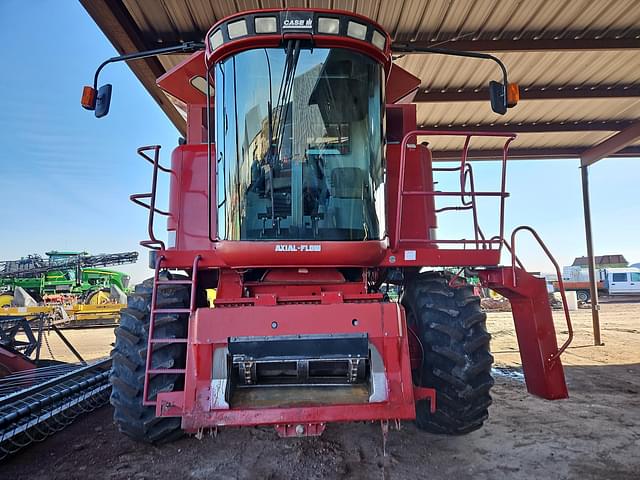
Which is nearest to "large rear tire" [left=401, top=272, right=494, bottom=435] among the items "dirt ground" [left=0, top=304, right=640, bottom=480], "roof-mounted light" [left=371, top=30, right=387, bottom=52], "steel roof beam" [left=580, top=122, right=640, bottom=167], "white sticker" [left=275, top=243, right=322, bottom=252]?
"dirt ground" [left=0, top=304, right=640, bottom=480]

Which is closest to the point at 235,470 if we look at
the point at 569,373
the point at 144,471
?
the point at 144,471

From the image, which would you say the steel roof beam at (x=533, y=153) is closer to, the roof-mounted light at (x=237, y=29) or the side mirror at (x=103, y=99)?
the roof-mounted light at (x=237, y=29)

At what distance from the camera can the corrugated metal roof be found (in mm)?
5434

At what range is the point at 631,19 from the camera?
5.88 metres

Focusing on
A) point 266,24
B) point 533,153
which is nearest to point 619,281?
point 533,153

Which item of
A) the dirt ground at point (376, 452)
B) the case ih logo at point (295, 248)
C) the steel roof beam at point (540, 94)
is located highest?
the steel roof beam at point (540, 94)

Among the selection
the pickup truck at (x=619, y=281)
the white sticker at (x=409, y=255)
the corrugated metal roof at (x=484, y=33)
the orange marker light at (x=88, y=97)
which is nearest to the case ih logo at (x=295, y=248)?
the white sticker at (x=409, y=255)

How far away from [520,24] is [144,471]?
6.68 metres

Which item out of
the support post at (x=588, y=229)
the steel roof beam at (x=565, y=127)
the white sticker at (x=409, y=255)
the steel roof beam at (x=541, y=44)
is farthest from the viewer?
the support post at (x=588, y=229)

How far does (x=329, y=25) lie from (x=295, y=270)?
1871 millimetres

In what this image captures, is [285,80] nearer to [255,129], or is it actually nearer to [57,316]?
[255,129]

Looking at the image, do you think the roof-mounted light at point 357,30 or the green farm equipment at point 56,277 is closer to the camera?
the roof-mounted light at point 357,30

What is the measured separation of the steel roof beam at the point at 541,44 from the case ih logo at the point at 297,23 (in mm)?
3300

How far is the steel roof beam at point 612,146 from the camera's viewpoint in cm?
829
